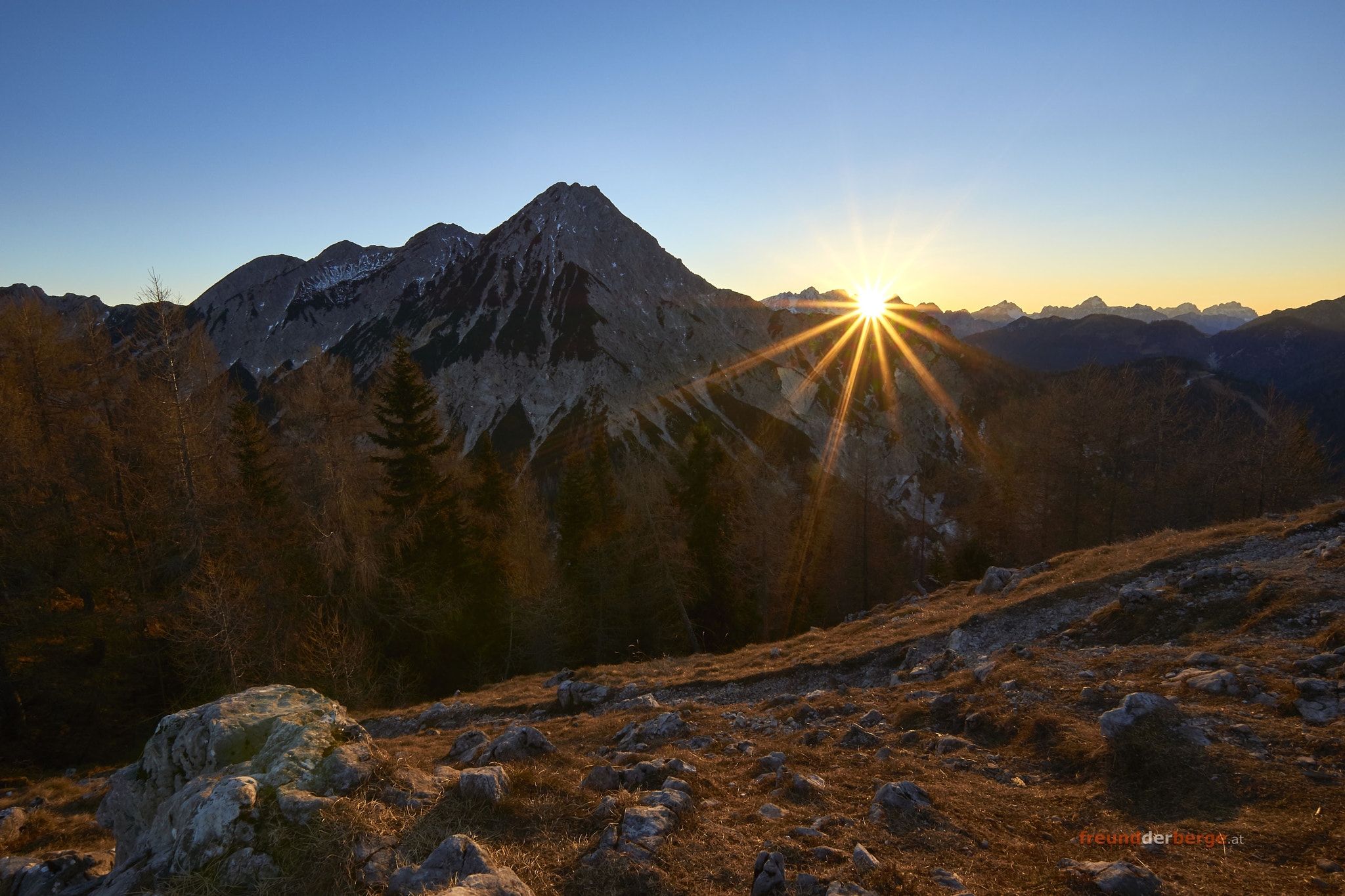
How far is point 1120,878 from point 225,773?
9.32 meters

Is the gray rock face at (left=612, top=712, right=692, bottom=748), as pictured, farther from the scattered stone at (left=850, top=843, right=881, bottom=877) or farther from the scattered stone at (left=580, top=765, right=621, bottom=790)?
the scattered stone at (left=850, top=843, right=881, bottom=877)

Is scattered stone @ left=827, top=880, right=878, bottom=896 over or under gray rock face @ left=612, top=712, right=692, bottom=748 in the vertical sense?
over

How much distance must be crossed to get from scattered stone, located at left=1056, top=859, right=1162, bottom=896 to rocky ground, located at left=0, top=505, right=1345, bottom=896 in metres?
0.02

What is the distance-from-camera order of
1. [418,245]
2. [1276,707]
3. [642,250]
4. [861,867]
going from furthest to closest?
[418,245], [642,250], [1276,707], [861,867]

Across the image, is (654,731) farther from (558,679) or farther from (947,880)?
(558,679)

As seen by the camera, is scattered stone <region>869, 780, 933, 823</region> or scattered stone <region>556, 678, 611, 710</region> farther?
scattered stone <region>556, 678, 611, 710</region>

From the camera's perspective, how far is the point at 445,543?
29.8 meters

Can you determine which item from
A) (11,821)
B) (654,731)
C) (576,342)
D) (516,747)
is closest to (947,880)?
(516,747)

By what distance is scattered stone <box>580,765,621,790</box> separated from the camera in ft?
24.6

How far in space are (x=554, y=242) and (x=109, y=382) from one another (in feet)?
417

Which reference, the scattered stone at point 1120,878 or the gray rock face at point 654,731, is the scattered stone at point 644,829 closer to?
the scattered stone at point 1120,878

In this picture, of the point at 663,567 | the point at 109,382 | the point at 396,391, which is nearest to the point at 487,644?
the point at 663,567

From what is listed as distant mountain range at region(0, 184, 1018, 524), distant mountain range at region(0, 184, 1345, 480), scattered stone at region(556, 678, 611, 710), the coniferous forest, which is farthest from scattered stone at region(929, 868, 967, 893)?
distant mountain range at region(0, 184, 1345, 480)

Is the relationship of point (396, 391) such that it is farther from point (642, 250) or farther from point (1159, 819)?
point (642, 250)
